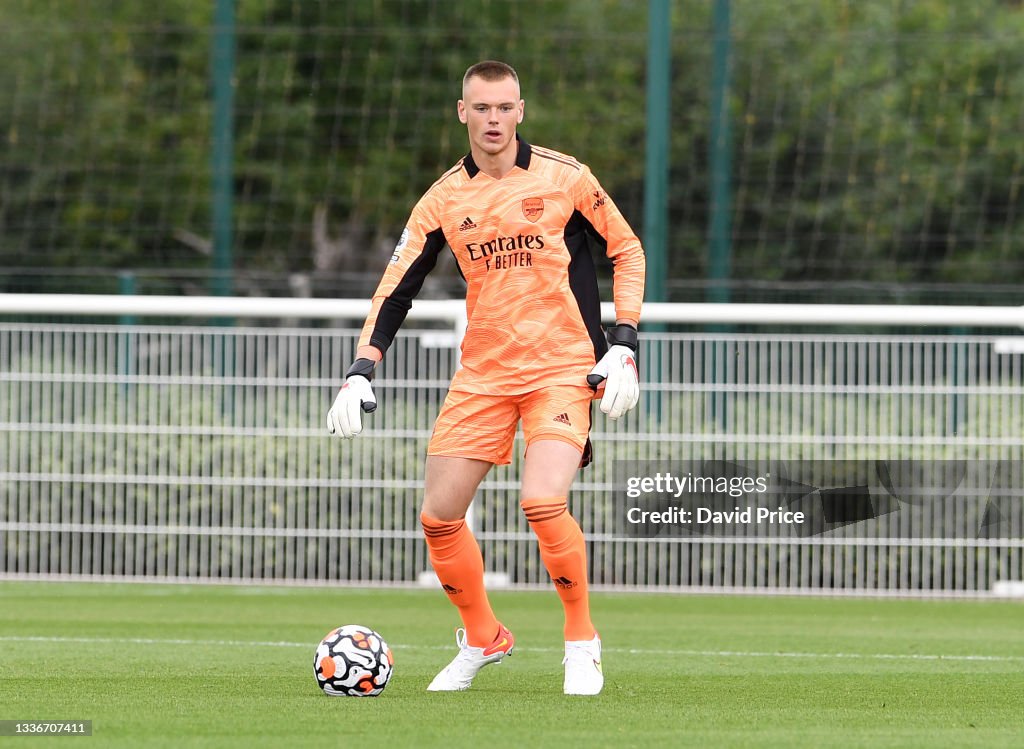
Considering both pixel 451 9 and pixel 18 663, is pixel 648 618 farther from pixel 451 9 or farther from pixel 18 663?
pixel 451 9

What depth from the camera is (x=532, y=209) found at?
21.0 ft

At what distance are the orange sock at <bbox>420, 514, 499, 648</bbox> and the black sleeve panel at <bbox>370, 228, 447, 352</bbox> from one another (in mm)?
682

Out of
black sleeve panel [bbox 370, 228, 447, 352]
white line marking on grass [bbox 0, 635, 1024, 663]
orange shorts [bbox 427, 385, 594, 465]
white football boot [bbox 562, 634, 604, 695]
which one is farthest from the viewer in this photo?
white line marking on grass [bbox 0, 635, 1024, 663]

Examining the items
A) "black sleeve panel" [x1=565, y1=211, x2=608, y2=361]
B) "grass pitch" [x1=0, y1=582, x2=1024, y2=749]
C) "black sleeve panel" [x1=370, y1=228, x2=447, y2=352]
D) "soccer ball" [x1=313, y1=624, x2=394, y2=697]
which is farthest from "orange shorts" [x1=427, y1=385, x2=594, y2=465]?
"grass pitch" [x1=0, y1=582, x2=1024, y2=749]

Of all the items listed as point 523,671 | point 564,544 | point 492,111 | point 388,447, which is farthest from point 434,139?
point 564,544

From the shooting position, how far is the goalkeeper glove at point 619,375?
629 centimetres

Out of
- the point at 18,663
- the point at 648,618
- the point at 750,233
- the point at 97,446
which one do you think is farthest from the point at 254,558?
the point at 750,233

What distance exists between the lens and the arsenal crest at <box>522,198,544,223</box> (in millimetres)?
6402

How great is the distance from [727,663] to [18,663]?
2.86 metres

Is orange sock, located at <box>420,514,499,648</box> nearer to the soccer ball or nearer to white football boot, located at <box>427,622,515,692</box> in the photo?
white football boot, located at <box>427,622,515,692</box>

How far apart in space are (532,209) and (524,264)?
19cm

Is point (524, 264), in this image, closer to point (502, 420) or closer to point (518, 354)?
point (518, 354)

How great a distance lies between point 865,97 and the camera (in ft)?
90.1

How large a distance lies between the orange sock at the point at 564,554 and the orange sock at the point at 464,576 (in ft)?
1.12
